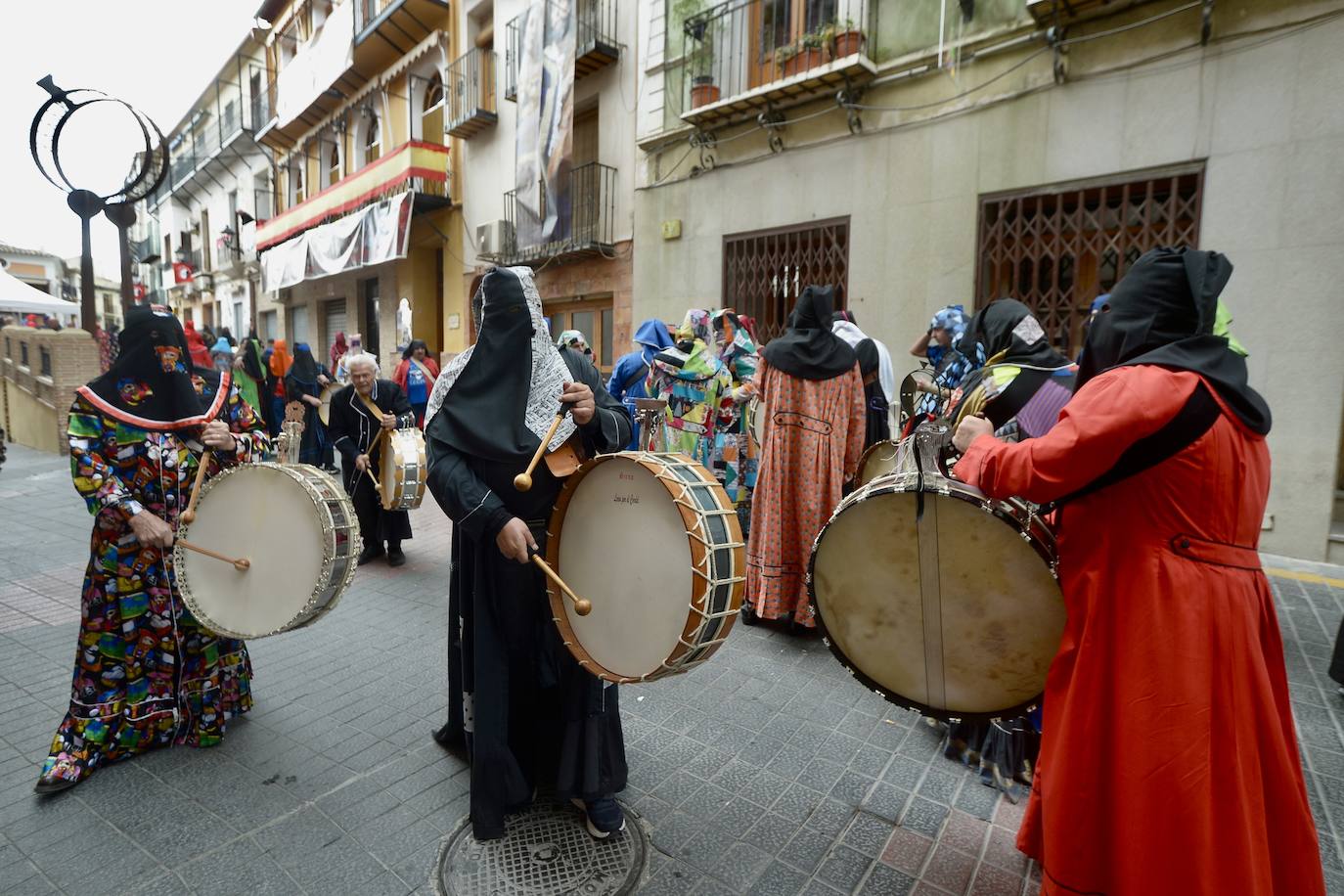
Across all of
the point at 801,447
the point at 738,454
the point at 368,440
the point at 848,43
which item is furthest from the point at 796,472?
the point at 848,43

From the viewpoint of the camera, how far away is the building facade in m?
5.33

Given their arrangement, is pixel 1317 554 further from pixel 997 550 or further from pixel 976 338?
pixel 997 550

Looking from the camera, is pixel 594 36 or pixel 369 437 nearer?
pixel 369 437

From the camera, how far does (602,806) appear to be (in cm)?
244

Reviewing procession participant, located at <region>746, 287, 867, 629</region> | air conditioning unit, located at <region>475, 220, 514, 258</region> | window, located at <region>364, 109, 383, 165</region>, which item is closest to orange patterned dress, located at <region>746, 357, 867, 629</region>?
procession participant, located at <region>746, 287, 867, 629</region>

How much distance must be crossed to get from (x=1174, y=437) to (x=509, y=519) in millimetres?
1790

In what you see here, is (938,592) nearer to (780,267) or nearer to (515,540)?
(515,540)

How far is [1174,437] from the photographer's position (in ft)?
5.44

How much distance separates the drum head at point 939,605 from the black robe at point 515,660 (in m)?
0.84

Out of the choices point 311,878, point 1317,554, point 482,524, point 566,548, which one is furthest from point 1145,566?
point 1317,554

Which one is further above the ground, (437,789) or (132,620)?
(132,620)

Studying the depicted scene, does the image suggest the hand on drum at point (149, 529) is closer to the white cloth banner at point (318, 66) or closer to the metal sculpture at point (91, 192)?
the metal sculpture at point (91, 192)

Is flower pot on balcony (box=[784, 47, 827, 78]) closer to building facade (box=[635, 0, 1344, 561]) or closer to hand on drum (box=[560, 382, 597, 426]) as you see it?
building facade (box=[635, 0, 1344, 561])

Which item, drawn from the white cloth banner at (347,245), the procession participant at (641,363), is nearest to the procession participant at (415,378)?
the procession participant at (641,363)
